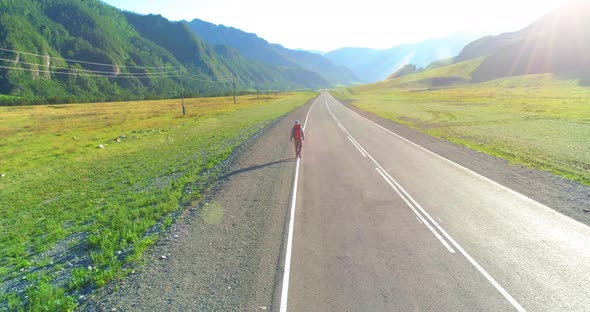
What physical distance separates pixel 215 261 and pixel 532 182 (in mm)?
12704

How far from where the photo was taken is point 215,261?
281 inches

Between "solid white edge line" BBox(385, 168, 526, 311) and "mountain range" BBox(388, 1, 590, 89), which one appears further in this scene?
"mountain range" BBox(388, 1, 590, 89)

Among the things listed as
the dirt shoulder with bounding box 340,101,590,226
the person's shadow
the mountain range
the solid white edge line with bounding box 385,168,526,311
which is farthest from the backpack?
the mountain range

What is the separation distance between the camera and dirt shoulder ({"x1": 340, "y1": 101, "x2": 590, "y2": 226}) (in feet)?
32.5

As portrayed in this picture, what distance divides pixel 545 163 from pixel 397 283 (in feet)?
47.4

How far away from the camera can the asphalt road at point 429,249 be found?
5688mm

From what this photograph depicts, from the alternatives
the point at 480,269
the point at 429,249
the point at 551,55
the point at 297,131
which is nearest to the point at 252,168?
the point at 297,131

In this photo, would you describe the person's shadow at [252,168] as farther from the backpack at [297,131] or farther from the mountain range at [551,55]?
the mountain range at [551,55]

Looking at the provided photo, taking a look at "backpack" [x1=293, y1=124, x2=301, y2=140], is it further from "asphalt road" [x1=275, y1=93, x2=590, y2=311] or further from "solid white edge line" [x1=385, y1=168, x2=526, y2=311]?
"solid white edge line" [x1=385, y1=168, x2=526, y2=311]

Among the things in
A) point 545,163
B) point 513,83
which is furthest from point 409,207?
point 513,83

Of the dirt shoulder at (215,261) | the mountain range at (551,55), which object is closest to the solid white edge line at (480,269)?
the dirt shoulder at (215,261)

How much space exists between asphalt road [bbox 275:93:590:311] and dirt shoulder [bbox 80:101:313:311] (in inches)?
21.9

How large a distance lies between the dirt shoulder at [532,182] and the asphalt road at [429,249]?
0.59m

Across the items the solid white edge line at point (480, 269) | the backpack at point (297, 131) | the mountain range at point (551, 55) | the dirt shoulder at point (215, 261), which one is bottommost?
the dirt shoulder at point (215, 261)
